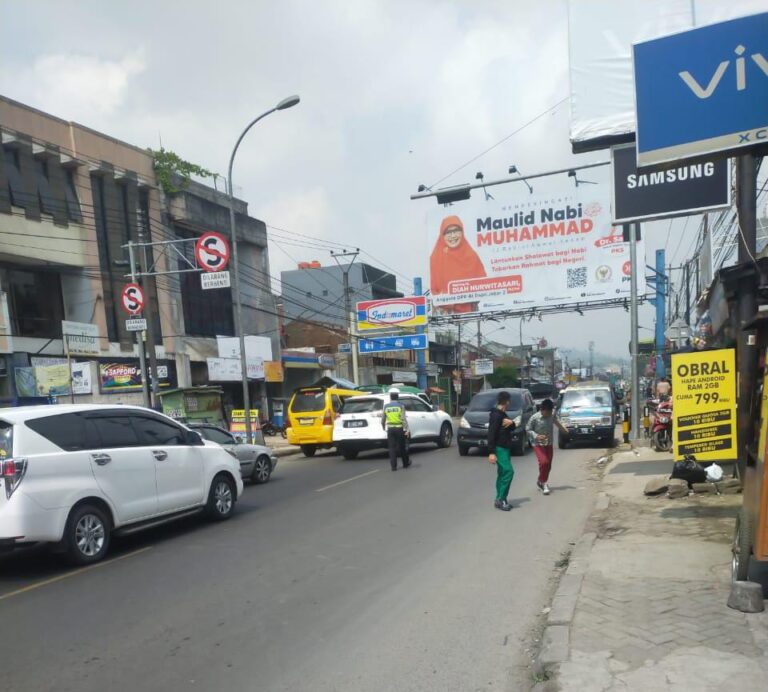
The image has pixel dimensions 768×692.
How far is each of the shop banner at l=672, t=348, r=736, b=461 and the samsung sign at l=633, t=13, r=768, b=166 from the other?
3.28m

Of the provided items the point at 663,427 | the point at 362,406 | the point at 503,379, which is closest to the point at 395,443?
the point at 362,406

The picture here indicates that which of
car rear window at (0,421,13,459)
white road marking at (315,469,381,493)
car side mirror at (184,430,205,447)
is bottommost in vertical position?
white road marking at (315,469,381,493)

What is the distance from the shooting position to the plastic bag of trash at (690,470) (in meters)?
9.08

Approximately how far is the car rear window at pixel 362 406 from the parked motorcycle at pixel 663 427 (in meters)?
6.82

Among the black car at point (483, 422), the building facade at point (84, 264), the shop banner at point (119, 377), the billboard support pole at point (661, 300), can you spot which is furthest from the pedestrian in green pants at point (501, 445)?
the billboard support pole at point (661, 300)

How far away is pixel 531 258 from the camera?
30.4m

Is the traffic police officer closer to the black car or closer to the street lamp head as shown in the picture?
the black car

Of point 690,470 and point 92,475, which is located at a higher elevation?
point 92,475

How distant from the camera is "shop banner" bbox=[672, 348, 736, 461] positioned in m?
8.91

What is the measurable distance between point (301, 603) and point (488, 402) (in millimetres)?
13034

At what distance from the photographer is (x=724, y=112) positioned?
6566 mm

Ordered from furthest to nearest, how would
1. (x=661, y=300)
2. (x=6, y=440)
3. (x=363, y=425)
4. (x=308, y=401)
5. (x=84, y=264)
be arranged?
1. (x=661, y=300)
2. (x=84, y=264)
3. (x=308, y=401)
4. (x=363, y=425)
5. (x=6, y=440)

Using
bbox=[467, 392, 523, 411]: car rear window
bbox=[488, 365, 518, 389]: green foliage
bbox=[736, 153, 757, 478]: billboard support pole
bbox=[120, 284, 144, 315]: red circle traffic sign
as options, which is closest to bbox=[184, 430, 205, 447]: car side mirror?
bbox=[736, 153, 757, 478]: billboard support pole

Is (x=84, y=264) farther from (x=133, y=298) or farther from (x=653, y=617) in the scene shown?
(x=653, y=617)
